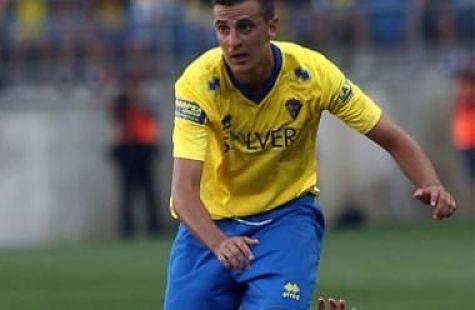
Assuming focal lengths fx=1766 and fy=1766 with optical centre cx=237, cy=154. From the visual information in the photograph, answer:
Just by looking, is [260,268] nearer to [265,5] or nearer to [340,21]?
[265,5]

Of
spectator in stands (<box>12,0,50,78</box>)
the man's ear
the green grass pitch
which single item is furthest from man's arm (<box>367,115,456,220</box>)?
spectator in stands (<box>12,0,50,78</box>)

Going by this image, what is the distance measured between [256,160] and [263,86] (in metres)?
0.39

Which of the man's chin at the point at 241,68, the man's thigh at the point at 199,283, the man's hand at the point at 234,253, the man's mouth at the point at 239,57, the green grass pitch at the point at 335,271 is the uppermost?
the man's mouth at the point at 239,57

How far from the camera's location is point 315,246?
28.7 ft

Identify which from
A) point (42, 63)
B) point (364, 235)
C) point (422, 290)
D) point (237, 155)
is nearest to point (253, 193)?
point (237, 155)

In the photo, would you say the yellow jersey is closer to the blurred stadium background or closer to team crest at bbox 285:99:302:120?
team crest at bbox 285:99:302:120

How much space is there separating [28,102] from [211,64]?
15.4 m

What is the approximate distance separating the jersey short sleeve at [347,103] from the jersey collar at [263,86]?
0.23 meters

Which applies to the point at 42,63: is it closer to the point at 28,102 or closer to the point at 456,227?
the point at 28,102

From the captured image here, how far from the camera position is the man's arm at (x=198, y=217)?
7.95m

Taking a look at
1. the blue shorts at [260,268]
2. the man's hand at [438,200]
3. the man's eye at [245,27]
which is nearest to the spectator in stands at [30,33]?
the blue shorts at [260,268]

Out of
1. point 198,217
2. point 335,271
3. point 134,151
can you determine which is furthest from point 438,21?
point 198,217

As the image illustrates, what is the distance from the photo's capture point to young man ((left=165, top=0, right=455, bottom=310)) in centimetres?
834

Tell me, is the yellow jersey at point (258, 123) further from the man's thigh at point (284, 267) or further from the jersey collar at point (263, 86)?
the man's thigh at point (284, 267)
